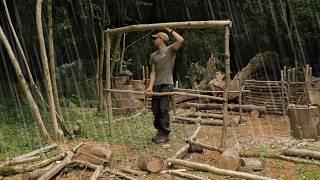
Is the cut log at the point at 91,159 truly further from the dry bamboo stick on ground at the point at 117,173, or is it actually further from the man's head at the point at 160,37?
the man's head at the point at 160,37

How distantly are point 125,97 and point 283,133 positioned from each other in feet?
16.2

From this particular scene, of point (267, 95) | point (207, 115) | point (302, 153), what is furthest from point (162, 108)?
point (267, 95)

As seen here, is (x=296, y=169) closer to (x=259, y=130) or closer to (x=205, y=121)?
(x=259, y=130)

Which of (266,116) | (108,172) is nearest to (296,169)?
(108,172)

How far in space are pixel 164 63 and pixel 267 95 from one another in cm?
687

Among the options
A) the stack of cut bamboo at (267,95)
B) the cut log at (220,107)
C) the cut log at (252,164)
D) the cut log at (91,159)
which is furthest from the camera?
the stack of cut bamboo at (267,95)

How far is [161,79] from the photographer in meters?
8.12

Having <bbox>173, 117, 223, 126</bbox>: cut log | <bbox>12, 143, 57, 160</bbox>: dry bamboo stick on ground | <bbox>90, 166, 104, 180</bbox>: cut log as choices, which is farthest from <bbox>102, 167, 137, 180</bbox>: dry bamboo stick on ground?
<bbox>173, 117, 223, 126</bbox>: cut log

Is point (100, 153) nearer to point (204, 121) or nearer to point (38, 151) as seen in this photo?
point (38, 151)

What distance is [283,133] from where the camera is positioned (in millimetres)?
10094

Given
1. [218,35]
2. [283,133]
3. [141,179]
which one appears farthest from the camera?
[218,35]

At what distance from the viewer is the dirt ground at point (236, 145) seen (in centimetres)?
626

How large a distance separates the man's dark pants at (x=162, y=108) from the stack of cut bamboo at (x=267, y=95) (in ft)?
19.4

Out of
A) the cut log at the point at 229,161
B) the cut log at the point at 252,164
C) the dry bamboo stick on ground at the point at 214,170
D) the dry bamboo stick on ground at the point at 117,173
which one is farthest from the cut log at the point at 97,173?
the cut log at the point at 252,164
